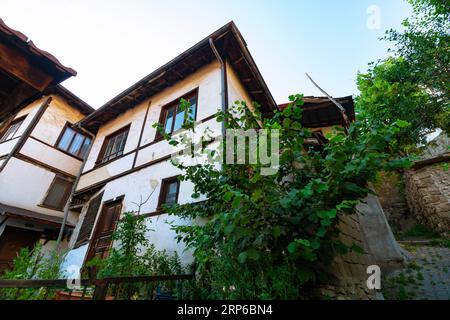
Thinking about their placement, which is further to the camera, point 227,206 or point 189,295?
point 189,295

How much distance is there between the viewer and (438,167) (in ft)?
26.8

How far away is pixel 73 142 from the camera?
419 inches

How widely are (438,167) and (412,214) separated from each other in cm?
303

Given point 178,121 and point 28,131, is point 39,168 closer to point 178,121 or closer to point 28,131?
point 28,131

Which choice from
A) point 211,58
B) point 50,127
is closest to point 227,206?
point 211,58

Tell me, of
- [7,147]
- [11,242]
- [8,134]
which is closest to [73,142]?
[7,147]

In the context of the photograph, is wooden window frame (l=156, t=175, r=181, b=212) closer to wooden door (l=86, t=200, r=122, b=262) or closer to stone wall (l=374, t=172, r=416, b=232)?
wooden door (l=86, t=200, r=122, b=262)

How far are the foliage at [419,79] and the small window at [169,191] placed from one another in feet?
26.6

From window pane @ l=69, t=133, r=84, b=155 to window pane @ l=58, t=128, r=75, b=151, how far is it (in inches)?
7.1

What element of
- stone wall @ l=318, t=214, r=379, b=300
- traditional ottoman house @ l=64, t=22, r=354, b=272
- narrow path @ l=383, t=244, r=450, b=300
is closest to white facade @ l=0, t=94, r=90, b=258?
traditional ottoman house @ l=64, t=22, r=354, b=272

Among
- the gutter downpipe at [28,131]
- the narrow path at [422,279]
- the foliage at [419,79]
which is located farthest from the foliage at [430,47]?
the gutter downpipe at [28,131]

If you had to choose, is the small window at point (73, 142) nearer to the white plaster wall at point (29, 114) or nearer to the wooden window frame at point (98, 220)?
the white plaster wall at point (29, 114)

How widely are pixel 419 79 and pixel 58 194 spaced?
1704 cm
